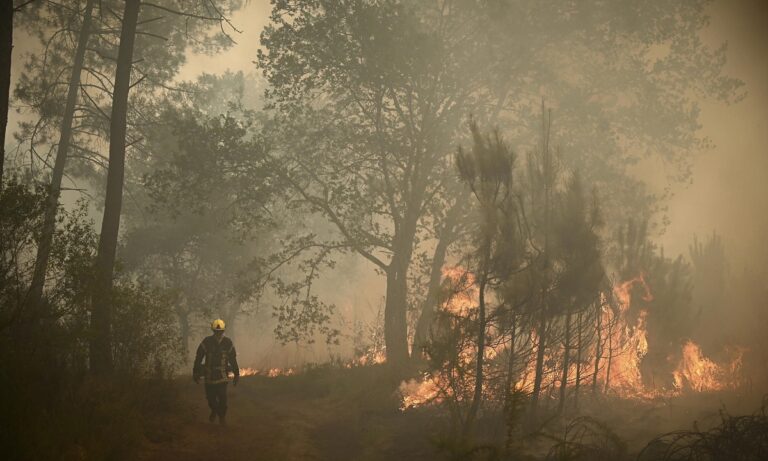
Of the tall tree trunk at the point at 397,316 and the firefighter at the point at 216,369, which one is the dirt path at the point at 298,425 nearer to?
the firefighter at the point at 216,369

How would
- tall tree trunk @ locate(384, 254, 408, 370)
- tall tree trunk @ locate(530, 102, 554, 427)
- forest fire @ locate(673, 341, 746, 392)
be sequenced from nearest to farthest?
tall tree trunk @ locate(530, 102, 554, 427)
forest fire @ locate(673, 341, 746, 392)
tall tree trunk @ locate(384, 254, 408, 370)

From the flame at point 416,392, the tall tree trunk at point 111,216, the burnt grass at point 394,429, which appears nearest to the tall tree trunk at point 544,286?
the burnt grass at point 394,429

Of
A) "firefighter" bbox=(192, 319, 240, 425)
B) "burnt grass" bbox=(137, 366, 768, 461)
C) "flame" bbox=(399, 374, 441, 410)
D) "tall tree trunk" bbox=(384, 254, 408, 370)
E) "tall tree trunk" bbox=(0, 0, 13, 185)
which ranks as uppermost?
"tall tree trunk" bbox=(0, 0, 13, 185)

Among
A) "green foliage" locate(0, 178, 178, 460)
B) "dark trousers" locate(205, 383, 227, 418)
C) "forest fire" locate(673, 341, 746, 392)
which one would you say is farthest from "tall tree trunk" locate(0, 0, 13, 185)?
"forest fire" locate(673, 341, 746, 392)

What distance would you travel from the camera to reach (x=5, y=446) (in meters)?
5.77

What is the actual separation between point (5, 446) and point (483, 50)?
669 inches

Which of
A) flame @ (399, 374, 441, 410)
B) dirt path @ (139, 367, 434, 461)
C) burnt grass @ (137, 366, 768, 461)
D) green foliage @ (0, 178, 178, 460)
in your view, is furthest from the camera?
flame @ (399, 374, 441, 410)

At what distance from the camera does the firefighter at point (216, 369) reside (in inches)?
410

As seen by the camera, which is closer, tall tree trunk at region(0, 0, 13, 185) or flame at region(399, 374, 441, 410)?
tall tree trunk at region(0, 0, 13, 185)

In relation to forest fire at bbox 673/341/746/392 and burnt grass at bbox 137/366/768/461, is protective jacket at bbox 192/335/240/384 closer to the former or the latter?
burnt grass at bbox 137/366/768/461

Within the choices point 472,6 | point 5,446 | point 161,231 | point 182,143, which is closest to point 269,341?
point 161,231

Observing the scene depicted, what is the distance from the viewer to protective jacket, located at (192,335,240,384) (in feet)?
34.2

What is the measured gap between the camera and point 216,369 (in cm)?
1045

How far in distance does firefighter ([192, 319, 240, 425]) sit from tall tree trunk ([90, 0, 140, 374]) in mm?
1951
